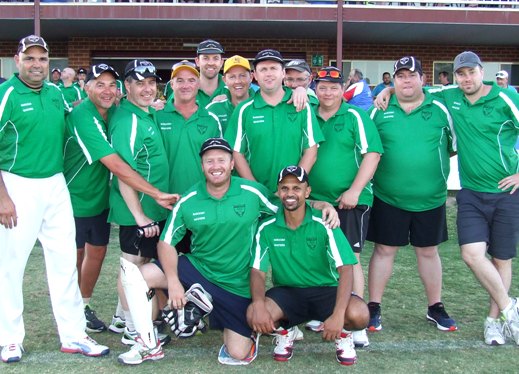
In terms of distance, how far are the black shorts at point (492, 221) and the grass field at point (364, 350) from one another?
729 mm

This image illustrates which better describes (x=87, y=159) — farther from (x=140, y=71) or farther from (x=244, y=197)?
(x=244, y=197)

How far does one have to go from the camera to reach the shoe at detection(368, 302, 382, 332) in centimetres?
509

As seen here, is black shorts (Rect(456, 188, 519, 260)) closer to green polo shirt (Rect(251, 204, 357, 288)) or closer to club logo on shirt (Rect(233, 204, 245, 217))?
green polo shirt (Rect(251, 204, 357, 288))

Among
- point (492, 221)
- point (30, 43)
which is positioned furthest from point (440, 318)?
point (30, 43)

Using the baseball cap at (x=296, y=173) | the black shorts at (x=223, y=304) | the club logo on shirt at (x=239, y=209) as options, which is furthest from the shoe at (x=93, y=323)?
the baseball cap at (x=296, y=173)

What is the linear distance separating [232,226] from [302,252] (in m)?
0.52

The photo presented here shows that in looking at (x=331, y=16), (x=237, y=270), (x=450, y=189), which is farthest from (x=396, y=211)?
(x=331, y=16)

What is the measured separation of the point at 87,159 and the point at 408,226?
258cm

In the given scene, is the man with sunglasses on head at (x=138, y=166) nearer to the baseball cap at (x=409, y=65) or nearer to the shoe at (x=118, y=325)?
the shoe at (x=118, y=325)

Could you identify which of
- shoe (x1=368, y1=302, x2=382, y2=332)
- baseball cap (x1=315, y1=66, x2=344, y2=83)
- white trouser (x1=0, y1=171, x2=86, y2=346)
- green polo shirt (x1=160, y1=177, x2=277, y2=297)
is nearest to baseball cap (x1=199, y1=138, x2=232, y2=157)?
green polo shirt (x1=160, y1=177, x2=277, y2=297)

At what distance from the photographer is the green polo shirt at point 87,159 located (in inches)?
179

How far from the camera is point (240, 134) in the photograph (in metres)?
4.82

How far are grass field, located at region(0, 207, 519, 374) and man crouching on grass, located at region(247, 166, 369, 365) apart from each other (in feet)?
0.64

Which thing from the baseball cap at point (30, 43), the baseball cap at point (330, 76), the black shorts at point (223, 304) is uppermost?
the baseball cap at point (30, 43)
